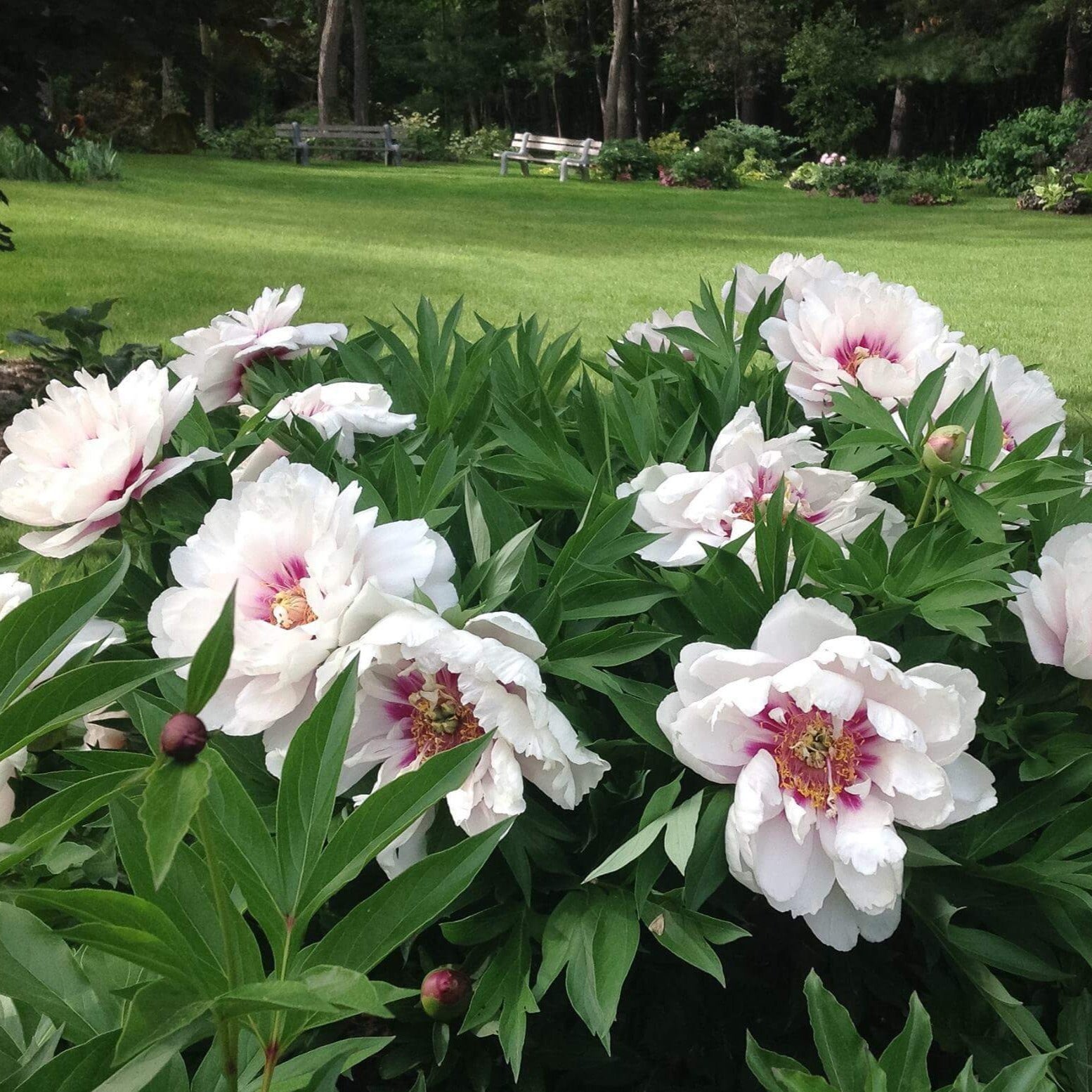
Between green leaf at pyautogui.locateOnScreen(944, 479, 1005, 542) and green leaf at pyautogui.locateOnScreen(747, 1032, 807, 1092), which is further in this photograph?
green leaf at pyautogui.locateOnScreen(944, 479, 1005, 542)

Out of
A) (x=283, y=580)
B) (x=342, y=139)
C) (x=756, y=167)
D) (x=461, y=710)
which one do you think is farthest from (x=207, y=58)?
(x=342, y=139)

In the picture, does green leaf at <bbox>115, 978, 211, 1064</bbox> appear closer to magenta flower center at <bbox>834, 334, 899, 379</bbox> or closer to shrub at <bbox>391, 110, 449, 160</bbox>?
magenta flower center at <bbox>834, 334, 899, 379</bbox>

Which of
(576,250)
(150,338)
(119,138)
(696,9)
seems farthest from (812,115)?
(150,338)

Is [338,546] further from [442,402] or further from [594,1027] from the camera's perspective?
[442,402]

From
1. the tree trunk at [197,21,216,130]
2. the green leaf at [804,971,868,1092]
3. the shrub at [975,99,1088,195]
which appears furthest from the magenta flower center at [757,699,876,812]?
the shrub at [975,99,1088,195]

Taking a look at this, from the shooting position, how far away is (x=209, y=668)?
0.40 metres

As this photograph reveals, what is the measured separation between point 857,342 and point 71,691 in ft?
3.48

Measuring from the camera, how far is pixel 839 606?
0.91 m

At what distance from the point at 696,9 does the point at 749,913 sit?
34.6 m

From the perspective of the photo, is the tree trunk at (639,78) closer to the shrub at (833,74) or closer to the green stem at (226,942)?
the shrub at (833,74)

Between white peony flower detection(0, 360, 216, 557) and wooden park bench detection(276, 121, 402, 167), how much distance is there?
26127mm

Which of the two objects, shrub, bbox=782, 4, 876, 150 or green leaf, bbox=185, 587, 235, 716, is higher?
shrub, bbox=782, 4, 876, 150

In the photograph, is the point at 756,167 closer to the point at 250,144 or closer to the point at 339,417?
the point at 250,144

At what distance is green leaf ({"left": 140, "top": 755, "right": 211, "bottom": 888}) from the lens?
397mm
